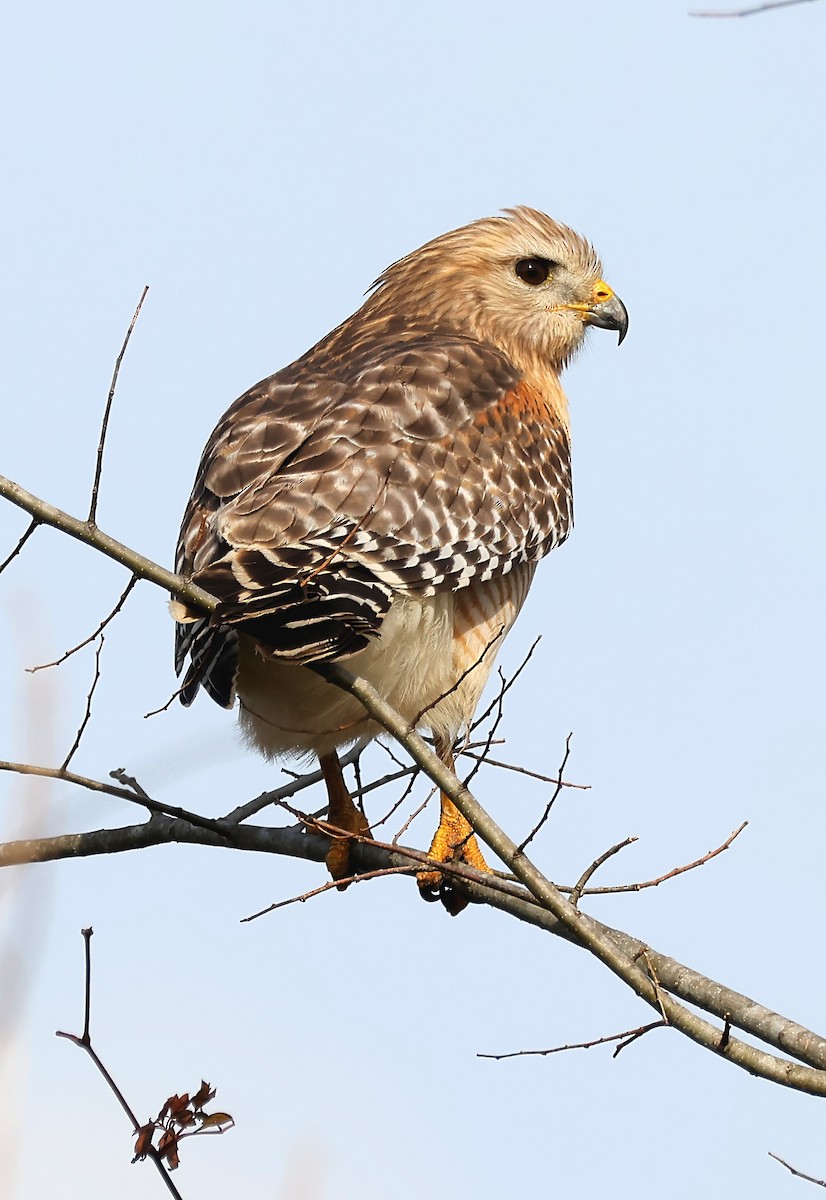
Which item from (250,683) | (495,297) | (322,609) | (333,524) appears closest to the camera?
(322,609)

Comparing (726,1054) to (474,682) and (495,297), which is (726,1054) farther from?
(495,297)

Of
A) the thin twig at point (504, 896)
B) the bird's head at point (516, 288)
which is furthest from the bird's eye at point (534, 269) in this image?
the thin twig at point (504, 896)

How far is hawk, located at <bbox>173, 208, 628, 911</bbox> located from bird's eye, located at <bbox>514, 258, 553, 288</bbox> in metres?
0.49

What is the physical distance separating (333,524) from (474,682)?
104 centimetres

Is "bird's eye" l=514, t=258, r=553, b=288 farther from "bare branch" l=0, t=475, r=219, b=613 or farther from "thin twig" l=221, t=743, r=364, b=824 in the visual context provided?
"bare branch" l=0, t=475, r=219, b=613

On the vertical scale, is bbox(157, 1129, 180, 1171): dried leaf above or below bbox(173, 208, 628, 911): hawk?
below

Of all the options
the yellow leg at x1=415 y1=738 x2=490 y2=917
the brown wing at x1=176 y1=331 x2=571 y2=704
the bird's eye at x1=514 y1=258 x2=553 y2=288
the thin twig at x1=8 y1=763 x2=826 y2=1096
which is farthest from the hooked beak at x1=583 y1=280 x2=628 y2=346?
the thin twig at x1=8 y1=763 x2=826 y2=1096

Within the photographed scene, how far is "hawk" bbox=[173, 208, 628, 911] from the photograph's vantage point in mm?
4715

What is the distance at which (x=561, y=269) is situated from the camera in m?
7.73

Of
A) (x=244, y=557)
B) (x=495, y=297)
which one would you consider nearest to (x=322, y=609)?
(x=244, y=557)

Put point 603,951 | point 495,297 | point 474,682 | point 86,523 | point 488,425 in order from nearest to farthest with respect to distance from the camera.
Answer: point 86,523, point 603,951, point 474,682, point 488,425, point 495,297

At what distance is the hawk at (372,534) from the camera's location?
15.5 feet

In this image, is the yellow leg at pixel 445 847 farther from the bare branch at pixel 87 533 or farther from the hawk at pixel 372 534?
the bare branch at pixel 87 533

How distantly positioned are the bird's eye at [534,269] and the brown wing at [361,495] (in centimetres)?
86
